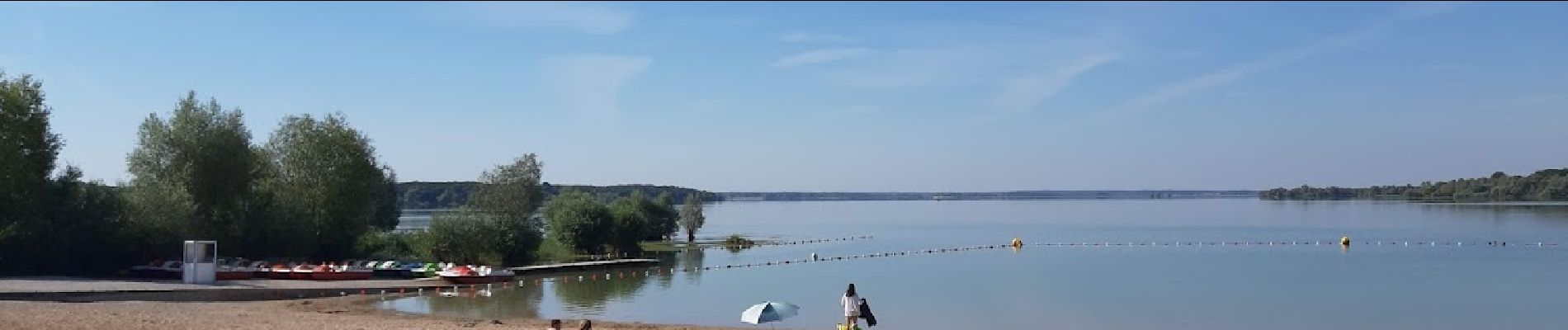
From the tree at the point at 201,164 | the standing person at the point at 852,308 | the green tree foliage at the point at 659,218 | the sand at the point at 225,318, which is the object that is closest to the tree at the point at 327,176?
the tree at the point at 201,164

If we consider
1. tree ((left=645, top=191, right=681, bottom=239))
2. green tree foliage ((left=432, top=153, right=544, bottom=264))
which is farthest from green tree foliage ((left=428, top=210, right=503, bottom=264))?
tree ((left=645, top=191, right=681, bottom=239))

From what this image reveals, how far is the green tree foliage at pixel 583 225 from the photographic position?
2712 inches

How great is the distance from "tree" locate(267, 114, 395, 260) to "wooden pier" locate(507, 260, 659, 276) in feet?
24.0

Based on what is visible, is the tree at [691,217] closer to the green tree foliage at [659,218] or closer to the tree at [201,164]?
the green tree foliage at [659,218]

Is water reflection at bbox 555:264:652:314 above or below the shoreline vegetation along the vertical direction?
below

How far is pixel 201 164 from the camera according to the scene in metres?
47.6

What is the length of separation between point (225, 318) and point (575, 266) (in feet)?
99.4

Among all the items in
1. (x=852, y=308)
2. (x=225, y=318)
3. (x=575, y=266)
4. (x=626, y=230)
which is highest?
(x=626, y=230)

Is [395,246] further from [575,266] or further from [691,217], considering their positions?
[691,217]

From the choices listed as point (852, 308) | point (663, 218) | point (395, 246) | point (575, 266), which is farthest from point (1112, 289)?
point (663, 218)

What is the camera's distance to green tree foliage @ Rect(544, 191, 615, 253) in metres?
68.9

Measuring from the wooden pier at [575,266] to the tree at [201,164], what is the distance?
1121 cm

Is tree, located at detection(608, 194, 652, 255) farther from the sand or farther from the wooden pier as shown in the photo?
the sand

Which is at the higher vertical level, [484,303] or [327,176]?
[327,176]
